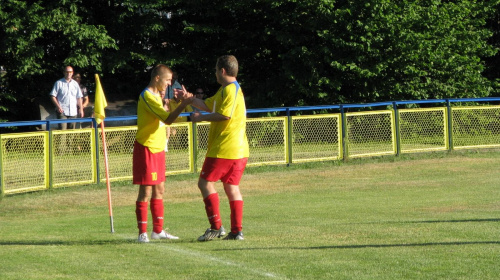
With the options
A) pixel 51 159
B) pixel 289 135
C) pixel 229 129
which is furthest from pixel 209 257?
pixel 289 135

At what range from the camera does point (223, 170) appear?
932cm

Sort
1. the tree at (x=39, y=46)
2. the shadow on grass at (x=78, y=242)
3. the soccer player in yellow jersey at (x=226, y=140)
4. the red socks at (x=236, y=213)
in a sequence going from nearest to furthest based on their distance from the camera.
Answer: the soccer player in yellow jersey at (x=226, y=140), the red socks at (x=236, y=213), the shadow on grass at (x=78, y=242), the tree at (x=39, y=46)

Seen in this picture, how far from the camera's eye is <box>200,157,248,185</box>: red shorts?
930 centimetres

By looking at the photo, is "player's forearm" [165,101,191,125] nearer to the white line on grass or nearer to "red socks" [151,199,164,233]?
"red socks" [151,199,164,233]

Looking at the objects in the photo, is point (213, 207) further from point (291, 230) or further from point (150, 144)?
point (291, 230)

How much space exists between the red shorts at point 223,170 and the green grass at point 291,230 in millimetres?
717

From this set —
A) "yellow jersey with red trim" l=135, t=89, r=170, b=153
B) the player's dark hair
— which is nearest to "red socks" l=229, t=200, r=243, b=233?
"yellow jersey with red trim" l=135, t=89, r=170, b=153

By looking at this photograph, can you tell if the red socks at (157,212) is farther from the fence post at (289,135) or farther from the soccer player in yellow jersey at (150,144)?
the fence post at (289,135)

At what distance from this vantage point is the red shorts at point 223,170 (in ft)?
30.5

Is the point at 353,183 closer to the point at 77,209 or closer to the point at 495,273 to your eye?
the point at 77,209

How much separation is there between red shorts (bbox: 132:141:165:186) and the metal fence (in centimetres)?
610

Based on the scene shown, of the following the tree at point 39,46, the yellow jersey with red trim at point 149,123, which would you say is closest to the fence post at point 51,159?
the yellow jersey with red trim at point 149,123

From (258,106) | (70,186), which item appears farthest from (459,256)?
(258,106)

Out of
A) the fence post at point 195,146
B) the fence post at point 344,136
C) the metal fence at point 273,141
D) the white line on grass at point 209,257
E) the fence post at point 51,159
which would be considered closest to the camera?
the white line on grass at point 209,257
